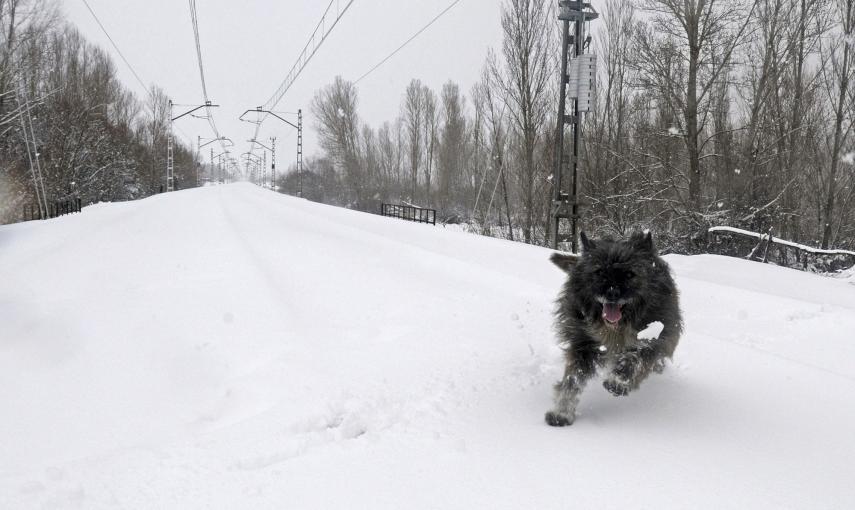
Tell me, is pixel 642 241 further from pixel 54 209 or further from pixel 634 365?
pixel 54 209

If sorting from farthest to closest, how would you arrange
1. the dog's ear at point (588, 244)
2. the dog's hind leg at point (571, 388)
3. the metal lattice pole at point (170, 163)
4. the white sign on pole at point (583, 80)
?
the metal lattice pole at point (170, 163) → the white sign on pole at point (583, 80) → the dog's ear at point (588, 244) → the dog's hind leg at point (571, 388)

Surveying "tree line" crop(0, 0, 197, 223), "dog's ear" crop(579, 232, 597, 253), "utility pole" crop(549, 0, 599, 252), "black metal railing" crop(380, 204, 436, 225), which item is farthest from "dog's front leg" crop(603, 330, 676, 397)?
"tree line" crop(0, 0, 197, 223)

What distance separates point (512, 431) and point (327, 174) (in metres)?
58.3

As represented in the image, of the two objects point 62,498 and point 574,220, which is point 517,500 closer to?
point 62,498

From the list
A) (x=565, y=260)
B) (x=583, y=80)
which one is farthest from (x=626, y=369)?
(x=583, y=80)

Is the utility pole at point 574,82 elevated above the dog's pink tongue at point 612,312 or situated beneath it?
elevated above

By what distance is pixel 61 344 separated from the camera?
165 inches

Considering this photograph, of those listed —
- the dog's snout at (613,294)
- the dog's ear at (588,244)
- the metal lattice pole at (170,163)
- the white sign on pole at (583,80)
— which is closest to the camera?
the dog's snout at (613,294)

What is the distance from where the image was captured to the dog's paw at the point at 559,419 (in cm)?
278

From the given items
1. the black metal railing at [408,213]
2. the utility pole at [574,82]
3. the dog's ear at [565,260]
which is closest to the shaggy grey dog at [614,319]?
the dog's ear at [565,260]

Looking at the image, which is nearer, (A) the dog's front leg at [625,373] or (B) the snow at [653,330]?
(A) the dog's front leg at [625,373]

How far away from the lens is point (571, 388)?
2.78 m

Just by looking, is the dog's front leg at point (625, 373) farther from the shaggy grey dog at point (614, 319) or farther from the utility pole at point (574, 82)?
the utility pole at point (574, 82)

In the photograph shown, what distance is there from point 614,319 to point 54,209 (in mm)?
28949
